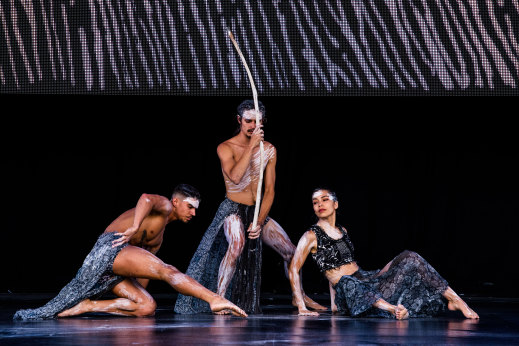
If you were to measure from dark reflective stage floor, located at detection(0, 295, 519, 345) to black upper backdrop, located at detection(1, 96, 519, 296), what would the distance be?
6.05 ft

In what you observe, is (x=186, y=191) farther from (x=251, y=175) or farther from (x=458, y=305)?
(x=458, y=305)

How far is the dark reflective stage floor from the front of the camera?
3.19 meters

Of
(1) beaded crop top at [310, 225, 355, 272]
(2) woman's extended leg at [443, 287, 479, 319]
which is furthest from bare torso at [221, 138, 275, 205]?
(2) woman's extended leg at [443, 287, 479, 319]

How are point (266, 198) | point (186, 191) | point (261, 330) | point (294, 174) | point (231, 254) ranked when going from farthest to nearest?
point (294, 174), point (266, 198), point (231, 254), point (186, 191), point (261, 330)

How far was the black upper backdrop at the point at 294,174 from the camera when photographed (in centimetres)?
655

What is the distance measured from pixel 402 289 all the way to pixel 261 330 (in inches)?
50.0

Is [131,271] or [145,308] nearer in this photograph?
[131,271]

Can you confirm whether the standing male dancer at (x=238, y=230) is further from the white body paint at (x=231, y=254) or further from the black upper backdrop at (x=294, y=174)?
the black upper backdrop at (x=294, y=174)

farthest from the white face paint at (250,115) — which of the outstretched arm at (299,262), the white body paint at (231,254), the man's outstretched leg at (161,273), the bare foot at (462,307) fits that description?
the bare foot at (462,307)

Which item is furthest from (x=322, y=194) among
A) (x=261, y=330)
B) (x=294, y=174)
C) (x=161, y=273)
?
(x=294, y=174)

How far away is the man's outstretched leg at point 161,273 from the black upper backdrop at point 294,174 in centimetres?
231

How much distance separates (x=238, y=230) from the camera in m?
4.84

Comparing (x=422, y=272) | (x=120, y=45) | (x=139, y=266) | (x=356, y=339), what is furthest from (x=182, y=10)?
(x=356, y=339)

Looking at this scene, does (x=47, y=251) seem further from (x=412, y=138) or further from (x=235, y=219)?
(x=412, y=138)
